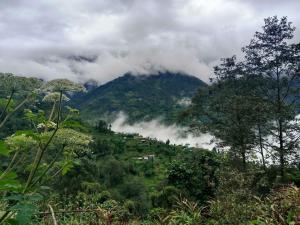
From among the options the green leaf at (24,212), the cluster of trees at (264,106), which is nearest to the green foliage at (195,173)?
the cluster of trees at (264,106)

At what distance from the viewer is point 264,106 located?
29500 mm

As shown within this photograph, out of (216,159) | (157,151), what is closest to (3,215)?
(216,159)

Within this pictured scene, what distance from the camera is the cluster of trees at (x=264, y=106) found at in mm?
29228

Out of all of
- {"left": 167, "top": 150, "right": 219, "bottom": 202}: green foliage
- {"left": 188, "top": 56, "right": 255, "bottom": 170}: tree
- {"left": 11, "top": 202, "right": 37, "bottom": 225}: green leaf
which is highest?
{"left": 188, "top": 56, "right": 255, "bottom": 170}: tree

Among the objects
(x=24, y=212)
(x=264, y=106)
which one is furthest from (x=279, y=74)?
(x=24, y=212)

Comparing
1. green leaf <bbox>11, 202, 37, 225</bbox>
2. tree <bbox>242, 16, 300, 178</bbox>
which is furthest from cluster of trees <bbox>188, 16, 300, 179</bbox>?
green leaf <bbox>11, 202, 37, 225</bbox>

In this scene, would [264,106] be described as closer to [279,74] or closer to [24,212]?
[279,74]

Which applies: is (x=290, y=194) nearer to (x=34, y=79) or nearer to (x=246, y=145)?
(x=34, y=79)

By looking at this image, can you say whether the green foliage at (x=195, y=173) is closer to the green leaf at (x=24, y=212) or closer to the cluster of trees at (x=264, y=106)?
the cluster of trees at (x=264, y=106)

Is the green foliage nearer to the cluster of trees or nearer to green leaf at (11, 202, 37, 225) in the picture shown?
the cluster of trees

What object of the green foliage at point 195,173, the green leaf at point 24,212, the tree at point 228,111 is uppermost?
the tree at point 228,111

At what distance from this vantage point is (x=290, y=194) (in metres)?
9.59

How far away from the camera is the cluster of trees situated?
1151 inches

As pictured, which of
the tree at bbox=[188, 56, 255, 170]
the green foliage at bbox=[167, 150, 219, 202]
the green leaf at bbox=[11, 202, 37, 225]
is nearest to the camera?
the green leaf at bbox=[11, 202, 37, 225]
